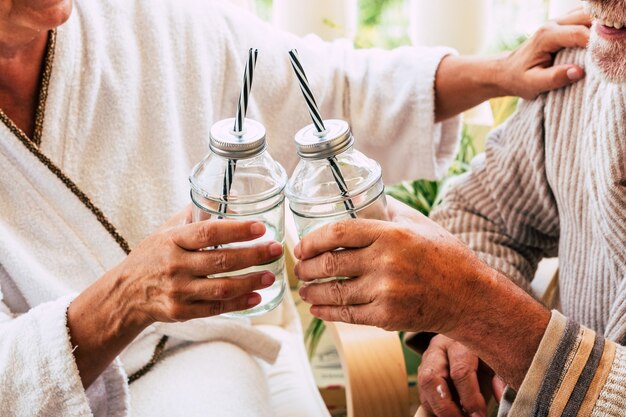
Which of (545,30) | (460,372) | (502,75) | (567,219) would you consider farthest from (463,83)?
(460,372)

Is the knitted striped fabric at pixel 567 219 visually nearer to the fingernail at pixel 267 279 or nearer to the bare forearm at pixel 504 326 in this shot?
the bare forearm at pixel 504 326

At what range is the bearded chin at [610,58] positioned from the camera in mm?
1128

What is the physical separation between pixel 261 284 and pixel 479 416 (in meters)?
0.48

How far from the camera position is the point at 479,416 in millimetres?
1291

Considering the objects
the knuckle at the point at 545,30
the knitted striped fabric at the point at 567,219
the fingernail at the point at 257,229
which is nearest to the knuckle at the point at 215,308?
the fingernail at the point at 257,229

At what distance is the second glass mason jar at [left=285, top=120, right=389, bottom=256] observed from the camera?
901 millimetres

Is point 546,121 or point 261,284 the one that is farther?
point 546,121

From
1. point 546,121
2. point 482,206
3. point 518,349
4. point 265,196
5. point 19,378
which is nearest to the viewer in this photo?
point 265,196

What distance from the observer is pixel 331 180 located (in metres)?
0.94

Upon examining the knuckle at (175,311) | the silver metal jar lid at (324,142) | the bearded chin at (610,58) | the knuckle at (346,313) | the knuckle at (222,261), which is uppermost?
the bearded chin at (610,58)

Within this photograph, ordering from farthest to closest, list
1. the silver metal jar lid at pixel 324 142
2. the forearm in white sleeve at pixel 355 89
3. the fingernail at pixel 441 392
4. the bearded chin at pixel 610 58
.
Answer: the forearm in white sleeve at pixel 355 89 < the fingernail at pixel 441 392 < the bearded chin at pixel 610 58 < the silver metal jar lid at pixel 324 142

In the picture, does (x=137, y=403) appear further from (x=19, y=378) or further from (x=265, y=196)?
(x=265, y=196)

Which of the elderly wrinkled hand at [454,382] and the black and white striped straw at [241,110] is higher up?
the black and white striped straw at [241,110]

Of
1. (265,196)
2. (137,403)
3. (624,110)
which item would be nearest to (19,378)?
(137,403)
